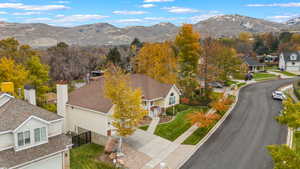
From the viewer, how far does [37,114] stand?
1853 centimetres

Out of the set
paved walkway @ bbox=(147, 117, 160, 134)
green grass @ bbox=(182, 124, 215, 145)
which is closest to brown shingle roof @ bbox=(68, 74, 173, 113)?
paved walkway @ bbox=(147, 117, 160, 134)

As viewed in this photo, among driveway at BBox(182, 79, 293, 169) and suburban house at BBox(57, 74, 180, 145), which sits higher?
suburban house at BBox(57, 74, 180, 145)

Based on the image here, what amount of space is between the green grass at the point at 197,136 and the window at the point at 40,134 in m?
13.7

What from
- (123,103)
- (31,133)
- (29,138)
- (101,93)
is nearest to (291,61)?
(101,93)

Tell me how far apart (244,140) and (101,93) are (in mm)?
16753

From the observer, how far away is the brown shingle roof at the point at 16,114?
16.7 metres

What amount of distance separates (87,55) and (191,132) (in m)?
54.1

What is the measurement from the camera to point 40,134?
17938 millimetres

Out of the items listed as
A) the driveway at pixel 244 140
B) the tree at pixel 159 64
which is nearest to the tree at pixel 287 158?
the driveway at pixel 244 140

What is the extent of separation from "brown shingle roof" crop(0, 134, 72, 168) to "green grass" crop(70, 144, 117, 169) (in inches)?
98.3

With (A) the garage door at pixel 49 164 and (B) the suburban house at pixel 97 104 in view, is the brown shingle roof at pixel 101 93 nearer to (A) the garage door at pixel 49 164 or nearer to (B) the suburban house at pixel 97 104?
(B) the suburban house at pixel 97 104

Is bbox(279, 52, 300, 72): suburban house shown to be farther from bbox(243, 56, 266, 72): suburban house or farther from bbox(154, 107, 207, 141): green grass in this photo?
bbox(154, 107, 207, 141): green grass

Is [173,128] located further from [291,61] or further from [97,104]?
[291,61]

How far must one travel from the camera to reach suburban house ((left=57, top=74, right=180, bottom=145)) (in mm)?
24609
